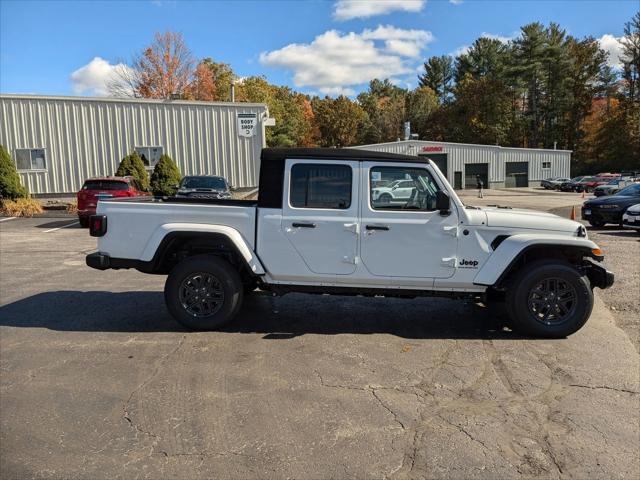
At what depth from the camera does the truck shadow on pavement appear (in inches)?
231

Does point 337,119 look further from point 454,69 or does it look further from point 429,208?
point 429,208

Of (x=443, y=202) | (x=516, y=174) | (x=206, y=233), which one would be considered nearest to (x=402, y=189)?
(x=443, y=202)

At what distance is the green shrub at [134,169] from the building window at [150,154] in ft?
3.28

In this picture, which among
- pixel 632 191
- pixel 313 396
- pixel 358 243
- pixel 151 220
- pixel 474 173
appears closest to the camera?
pixel 313 396

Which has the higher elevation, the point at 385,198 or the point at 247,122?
the point at 247,122

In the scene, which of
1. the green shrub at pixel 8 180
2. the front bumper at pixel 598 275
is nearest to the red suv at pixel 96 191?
the green shrub at pixel 8 180

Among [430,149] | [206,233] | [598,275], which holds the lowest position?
[598,275]

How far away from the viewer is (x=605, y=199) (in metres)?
16.8

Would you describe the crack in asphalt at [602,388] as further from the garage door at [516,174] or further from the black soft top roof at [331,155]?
the garage door at [516,174]

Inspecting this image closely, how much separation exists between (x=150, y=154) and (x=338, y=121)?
185 feet

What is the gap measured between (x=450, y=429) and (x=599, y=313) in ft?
13.3

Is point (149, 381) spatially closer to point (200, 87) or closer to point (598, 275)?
point (598, 275)

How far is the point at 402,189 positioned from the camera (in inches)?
220

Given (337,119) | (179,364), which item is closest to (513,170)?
(337,119)
